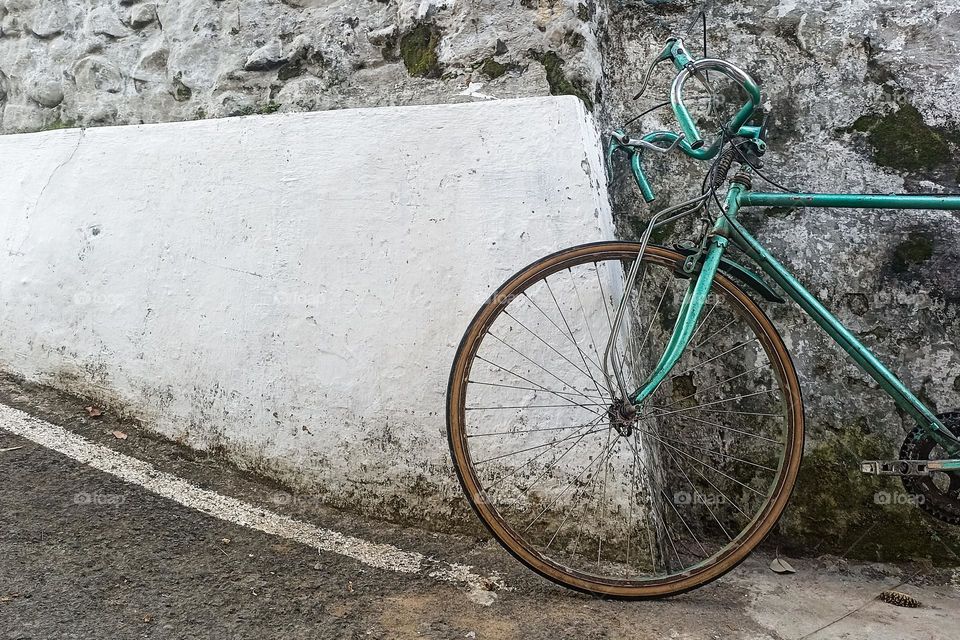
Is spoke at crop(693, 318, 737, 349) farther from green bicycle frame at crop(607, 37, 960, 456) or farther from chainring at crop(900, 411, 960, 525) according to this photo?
chainring at crop(900, 411, 960, 525)

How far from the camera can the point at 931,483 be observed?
1887mm

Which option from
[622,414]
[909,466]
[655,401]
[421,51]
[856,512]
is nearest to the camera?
[622,414]

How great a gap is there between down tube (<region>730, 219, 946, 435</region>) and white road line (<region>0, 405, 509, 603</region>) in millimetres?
1132

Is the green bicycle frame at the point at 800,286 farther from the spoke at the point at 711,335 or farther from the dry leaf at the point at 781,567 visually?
the dry leaf at the point at 781,567

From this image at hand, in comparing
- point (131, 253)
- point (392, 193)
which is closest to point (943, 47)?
point (392, 193)

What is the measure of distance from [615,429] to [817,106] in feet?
4.35

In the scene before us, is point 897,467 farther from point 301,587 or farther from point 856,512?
A: point 301,587

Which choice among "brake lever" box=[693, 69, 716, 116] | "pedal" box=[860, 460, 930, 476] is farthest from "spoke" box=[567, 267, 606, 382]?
"pedal" box=[860, 460, 930, 476]

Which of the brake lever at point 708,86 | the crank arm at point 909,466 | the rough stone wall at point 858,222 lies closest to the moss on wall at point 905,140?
the rough stone wall at point 858,222

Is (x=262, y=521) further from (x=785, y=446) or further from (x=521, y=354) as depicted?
(x=785, y=446)

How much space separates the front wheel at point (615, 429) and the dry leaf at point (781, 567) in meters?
0.15

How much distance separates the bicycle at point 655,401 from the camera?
1.77 m

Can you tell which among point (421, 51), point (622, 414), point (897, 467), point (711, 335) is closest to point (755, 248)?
point (711, 335)

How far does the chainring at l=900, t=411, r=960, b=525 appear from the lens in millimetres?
1826
